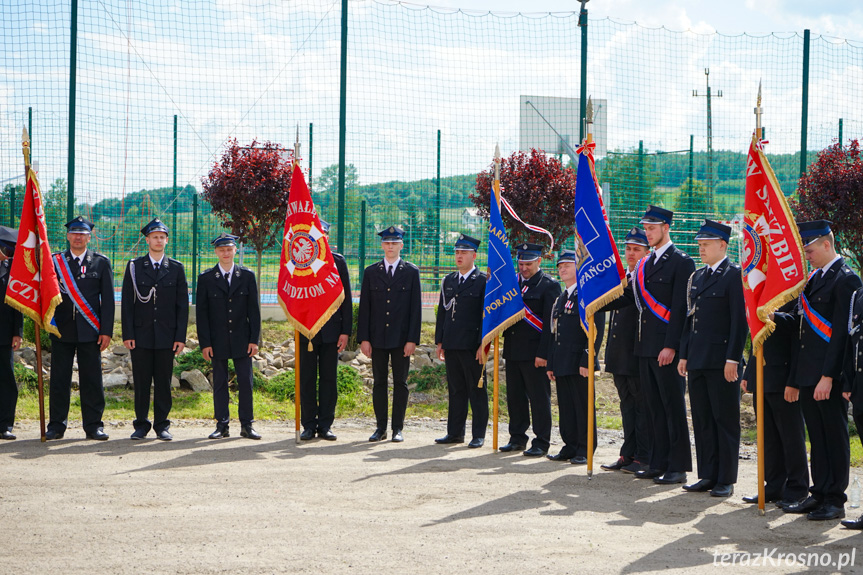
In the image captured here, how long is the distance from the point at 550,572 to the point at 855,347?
2.38 metres

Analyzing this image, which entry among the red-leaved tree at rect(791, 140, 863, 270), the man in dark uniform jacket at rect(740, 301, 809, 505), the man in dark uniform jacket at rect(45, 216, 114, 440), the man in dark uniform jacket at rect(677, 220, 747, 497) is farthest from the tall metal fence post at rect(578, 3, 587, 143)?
the man in dark uniform jacket at rect(45, 216, 114, 440)

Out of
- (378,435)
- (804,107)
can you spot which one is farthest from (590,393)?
(804,107)

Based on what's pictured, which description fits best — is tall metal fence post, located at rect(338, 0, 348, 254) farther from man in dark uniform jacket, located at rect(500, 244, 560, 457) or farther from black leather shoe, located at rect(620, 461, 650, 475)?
black leather shoe, located at rect(620, 461, 650, 475)

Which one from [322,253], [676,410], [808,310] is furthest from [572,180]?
[808,310]

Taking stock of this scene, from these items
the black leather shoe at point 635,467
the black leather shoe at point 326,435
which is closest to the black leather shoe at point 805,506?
the black leather shoe at point 635,467

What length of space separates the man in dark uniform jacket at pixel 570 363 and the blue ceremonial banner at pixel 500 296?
0.37 m

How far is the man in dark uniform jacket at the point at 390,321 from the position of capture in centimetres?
834

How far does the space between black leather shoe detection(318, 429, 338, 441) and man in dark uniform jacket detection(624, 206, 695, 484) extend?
9.68ft

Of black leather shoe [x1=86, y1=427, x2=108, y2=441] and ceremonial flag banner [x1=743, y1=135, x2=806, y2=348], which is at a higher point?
ceremonial flag banner [x1=743, y1=135, x2=806, y2=348]

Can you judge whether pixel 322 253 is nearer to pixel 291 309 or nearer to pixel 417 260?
pixel 291 309

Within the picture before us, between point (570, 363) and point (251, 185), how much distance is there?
5.37 meters

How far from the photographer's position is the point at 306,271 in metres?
8.32

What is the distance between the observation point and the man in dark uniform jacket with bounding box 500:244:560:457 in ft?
25.6

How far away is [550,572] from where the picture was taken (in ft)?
14.3
